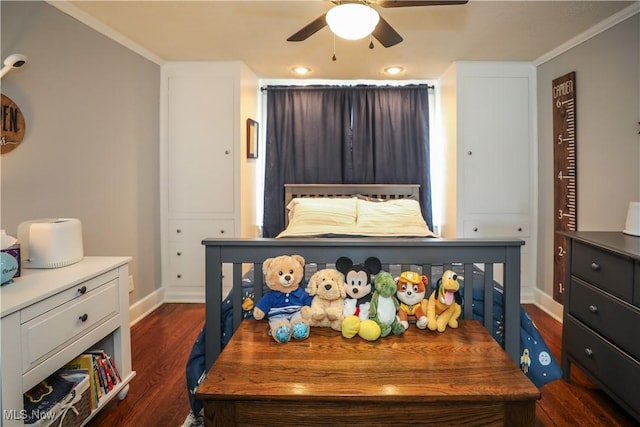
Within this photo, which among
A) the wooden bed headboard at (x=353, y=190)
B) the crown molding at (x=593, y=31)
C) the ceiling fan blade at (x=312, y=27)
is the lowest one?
the wooden bed headboard at (x=353, y=190)

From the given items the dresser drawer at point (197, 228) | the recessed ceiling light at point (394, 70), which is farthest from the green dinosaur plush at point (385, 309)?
the recessed ceiling light at point (394, 70)

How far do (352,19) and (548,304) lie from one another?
288 cm

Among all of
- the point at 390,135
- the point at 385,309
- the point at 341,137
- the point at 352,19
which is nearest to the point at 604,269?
the point at 385,309

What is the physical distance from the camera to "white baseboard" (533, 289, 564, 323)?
10.2ft

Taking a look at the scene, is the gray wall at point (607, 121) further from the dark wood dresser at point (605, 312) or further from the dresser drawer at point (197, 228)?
the dresser drawer at point (197, 228)

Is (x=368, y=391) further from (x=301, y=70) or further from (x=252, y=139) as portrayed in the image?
Result: (x=301, y=70)

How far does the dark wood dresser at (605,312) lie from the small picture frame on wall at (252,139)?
2.73 meters

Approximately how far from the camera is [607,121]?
2609 millimetres

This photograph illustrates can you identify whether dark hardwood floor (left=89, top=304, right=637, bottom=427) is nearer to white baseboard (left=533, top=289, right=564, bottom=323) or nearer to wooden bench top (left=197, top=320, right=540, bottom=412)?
white baseboard (left=533, top=289, right=564, bottom=323)

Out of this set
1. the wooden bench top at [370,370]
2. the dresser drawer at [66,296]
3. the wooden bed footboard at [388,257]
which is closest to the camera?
the wooden bench top at [370,370]

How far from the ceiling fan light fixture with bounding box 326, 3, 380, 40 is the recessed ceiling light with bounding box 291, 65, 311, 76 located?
5.91ft

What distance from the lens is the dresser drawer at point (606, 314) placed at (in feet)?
5.55

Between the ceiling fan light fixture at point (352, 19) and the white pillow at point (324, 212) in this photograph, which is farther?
the white pillow at point (324, 212)

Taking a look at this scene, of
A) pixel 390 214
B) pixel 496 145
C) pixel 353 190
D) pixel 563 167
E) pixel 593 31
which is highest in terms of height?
pixel 593 31
